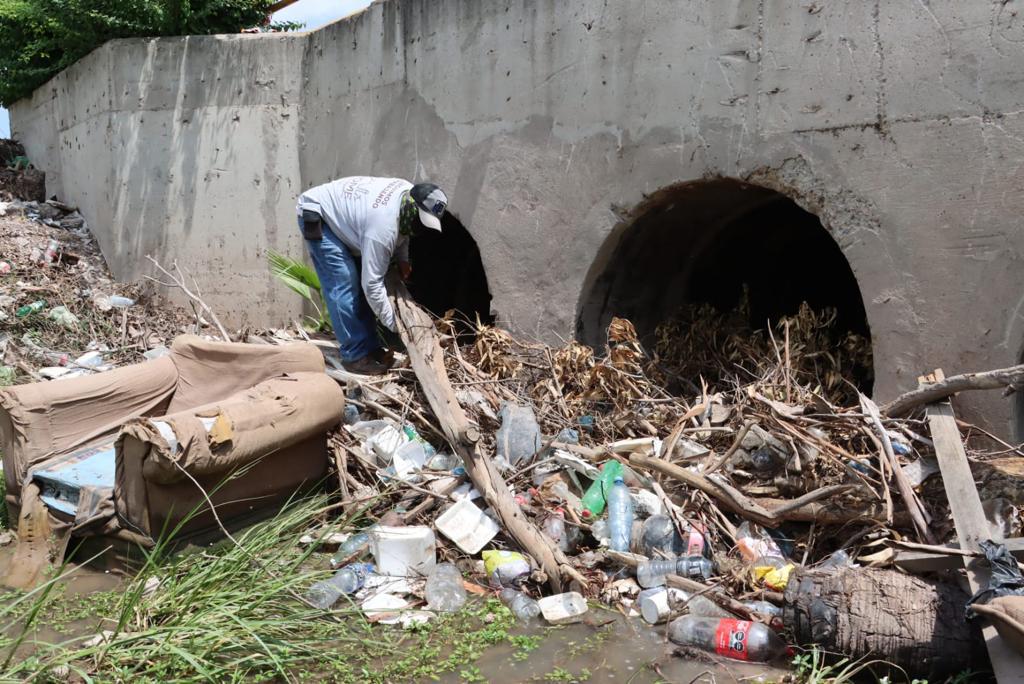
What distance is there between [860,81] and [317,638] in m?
3.48

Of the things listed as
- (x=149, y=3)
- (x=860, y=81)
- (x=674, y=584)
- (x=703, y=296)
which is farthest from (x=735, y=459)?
(x=149, y=3)

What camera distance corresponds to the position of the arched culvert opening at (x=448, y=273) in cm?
748

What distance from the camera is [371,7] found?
6930mm

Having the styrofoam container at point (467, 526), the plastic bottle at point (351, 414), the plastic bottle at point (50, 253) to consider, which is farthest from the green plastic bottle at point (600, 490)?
the plastic bottle at point (50, 253)

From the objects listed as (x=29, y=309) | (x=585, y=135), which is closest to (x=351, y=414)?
(x=585, y=135)

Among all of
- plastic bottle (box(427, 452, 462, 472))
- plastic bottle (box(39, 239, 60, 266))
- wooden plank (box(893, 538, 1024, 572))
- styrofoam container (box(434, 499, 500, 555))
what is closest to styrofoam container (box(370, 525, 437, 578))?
styrofoam container (box(434, 499, 500, 555))

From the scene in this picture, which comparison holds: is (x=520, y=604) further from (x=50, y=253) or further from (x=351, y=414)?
(x=50, y=253)

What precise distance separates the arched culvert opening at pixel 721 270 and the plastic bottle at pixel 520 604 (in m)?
2.31

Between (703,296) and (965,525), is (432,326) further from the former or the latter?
(965,525)

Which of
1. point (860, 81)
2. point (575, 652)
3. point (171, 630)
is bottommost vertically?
point (575, 652)

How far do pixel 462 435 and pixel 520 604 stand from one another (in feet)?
3.38

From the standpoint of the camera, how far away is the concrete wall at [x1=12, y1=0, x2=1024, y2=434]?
4047mm

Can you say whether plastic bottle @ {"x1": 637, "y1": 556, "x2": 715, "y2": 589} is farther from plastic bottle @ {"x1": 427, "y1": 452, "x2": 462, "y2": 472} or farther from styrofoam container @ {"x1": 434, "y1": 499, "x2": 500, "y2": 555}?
plastic bottle @ {"x1": 427, "y1": 452, "x2": 462, "y2": 472}

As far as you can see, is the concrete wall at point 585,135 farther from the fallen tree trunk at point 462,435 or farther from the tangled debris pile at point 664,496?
the fallen tree trunk at point 462,435
